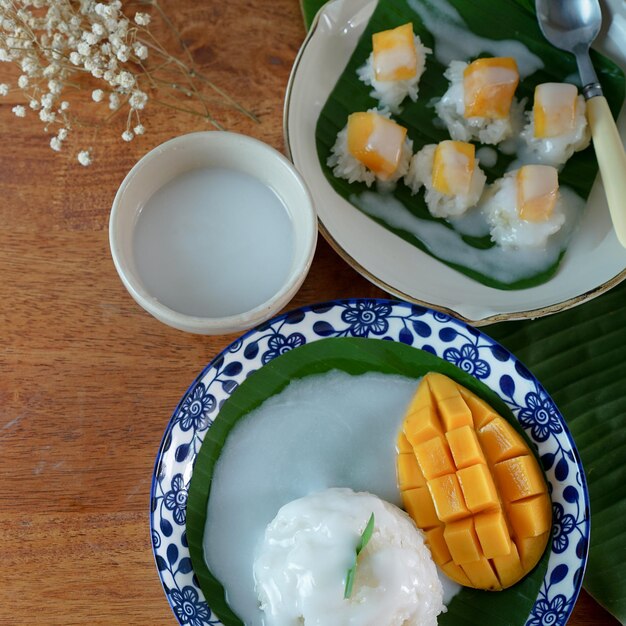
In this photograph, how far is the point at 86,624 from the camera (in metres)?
1.15

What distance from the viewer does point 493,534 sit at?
3.45 ft

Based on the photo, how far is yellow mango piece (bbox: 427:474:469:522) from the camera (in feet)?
3.50

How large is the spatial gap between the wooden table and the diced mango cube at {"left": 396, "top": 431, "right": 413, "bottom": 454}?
258mm

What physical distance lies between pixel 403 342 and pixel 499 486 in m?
0.27

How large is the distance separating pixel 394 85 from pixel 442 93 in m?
0.10

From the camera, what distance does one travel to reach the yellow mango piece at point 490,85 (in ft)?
3.98

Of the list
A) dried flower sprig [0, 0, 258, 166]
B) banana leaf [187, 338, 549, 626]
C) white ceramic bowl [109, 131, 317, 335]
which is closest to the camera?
white ceramic bowl [109, 131, 317, 335]

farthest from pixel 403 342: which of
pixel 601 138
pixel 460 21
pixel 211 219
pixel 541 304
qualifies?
pixel 460 21

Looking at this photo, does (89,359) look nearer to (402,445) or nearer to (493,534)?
(402,445)

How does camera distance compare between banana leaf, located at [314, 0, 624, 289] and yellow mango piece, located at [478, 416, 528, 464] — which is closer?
yellow mango piece, located at [478, 416, 528, 464]

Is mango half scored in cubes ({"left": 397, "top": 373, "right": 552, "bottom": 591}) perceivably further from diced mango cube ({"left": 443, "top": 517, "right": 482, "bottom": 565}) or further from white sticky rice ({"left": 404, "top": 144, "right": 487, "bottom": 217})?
white sticky rice ({"left": 404, "top": 144, "right": 487, "bottom": 217})

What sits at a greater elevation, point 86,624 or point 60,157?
point 60,157

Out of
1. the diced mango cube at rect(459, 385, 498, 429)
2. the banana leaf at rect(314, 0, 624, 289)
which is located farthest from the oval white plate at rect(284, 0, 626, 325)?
the diced mango cube at rect(459, 385, 498, 429)

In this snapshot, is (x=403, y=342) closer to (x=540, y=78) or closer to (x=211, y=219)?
(x=211, y=219)
